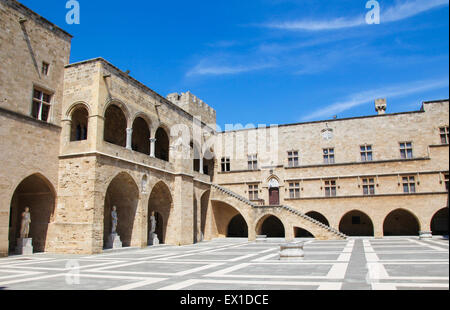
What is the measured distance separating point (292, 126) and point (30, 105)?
21.5m

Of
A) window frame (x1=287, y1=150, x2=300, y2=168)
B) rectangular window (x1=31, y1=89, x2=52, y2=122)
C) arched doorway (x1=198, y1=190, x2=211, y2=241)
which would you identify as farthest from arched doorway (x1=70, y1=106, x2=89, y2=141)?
window frame (x1=287, y1=150, x2=300, y2=168)

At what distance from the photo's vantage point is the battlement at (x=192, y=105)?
31938mm

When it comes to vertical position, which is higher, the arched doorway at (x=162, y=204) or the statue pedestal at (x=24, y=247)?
the arched doorway at (x=162, y=204)

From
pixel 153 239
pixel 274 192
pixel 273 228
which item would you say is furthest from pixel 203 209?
pixel 273 228

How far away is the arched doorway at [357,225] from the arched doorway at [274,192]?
6235 mm

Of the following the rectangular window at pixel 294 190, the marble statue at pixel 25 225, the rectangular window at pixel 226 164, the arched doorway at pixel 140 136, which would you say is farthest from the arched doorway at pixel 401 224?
the marble statue at pixel 25 225

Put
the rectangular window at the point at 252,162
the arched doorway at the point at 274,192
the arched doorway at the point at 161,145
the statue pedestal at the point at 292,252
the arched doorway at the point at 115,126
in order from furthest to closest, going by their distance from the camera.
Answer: the rectangular window at the point at 252,162, the arched doorway at the point at 274,192, the arched doorway at the point at 161,145, the arched doorway at the point at 115,126, the statue pedestal at the point at 292,252

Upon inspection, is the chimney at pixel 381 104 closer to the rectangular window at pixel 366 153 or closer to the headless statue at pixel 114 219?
the rectangular window at pixel 366 153

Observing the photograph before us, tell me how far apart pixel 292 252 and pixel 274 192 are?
771 inches

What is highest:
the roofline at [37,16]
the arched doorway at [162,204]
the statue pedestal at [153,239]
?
the roofline at [37,16]

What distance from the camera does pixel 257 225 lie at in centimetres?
2812
